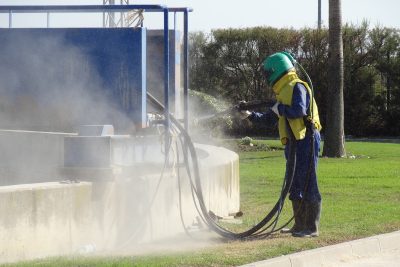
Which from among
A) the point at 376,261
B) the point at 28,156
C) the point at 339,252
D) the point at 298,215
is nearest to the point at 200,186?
the point at 298,215

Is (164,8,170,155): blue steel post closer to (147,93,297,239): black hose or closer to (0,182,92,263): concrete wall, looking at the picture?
(147,93,297,239): black hose

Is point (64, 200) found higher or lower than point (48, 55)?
lower

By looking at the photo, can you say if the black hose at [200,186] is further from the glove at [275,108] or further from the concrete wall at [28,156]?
the concrete wall at [28,156]

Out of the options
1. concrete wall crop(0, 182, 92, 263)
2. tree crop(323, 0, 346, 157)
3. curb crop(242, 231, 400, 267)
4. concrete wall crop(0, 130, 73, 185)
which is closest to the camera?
concrete wall crop(0, 182, 92, 263)

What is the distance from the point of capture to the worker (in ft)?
31.7

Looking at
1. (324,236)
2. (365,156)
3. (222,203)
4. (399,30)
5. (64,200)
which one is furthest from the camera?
(399,30)

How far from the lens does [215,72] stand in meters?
39.9

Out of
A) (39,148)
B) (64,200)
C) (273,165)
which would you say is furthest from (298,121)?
(273,165)

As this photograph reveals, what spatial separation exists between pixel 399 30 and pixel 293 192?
1363 inches

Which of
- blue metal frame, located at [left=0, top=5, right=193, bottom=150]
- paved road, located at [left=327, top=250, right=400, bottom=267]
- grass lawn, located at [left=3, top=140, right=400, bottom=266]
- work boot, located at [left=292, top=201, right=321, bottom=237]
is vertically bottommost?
paved road, located at [left=327, top=250, right=400, bottom=267]

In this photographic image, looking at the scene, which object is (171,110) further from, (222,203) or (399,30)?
(399,30)

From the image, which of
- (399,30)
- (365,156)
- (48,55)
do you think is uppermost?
(399,30)

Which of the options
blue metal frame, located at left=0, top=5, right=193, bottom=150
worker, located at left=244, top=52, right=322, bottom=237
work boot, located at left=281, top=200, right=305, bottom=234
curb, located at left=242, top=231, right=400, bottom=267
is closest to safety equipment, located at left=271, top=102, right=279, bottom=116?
worker, located at left=244, top=52, right=322, bottom=237

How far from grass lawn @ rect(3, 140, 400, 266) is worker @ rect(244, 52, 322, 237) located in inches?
13.6
